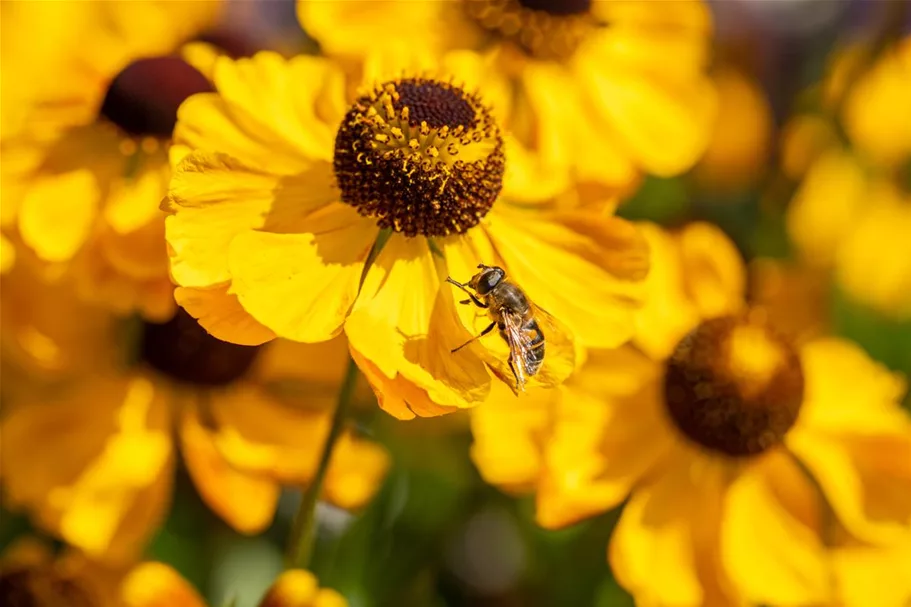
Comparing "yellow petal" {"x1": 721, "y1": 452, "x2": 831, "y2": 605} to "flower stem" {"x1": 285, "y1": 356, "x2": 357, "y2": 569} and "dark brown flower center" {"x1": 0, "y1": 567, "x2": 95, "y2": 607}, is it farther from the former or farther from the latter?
"dark brown flower center" {"x1": 0, "y1": 567, "x2": 95, "y2": 607}

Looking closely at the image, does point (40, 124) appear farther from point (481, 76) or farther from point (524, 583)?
point (524, 583)

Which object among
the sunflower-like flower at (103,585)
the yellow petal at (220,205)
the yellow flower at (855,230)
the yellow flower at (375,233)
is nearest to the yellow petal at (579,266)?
the yellow flower at (375,233)

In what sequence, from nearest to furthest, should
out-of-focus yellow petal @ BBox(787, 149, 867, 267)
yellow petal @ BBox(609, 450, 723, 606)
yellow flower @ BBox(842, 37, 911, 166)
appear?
1. yellow petal @ BBox(609, 450, 723, 606)
2. out-of-focus yellow petal @ BBox(787, 149, 867, 267)
3. yellow flower @ BBox(842, 37, 911, 166)

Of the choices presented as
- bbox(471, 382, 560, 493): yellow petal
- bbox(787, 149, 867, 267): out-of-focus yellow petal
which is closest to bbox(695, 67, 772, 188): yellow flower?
bbox(787, 149, 867, 267): out-of-focus yellow petal

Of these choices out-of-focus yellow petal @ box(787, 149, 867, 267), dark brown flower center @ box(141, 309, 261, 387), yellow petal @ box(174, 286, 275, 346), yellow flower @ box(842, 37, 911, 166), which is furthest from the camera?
yellow flower @ box(842, 37, 911, 166)

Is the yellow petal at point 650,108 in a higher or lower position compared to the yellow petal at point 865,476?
higher

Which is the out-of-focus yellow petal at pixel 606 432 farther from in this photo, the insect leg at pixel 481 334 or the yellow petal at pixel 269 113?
the yellow petal at pixel 269 113

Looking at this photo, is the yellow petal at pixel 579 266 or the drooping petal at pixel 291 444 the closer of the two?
the yellow petal at pixel 579 266

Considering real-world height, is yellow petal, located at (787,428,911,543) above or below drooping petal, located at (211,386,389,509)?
below
